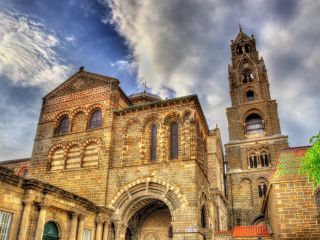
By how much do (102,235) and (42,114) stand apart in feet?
37.6

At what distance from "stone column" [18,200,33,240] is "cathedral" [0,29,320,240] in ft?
0.13

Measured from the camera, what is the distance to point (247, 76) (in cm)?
4544

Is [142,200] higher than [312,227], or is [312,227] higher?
[142,200]

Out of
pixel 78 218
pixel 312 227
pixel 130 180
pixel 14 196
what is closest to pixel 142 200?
pixel 130 180

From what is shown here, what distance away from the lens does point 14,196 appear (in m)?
11.7

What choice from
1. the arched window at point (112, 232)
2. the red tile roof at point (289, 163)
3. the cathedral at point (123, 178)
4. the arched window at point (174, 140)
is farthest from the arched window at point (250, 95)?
the arched window at point (112, 232)

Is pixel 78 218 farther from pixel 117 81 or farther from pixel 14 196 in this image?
pixel 117 81

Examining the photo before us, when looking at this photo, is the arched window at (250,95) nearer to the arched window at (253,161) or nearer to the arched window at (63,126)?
the arched window at (253,161)

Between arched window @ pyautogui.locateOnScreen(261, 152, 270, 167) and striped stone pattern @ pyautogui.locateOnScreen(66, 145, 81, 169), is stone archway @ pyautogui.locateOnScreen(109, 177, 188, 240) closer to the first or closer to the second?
striped stone pattern @ pyautogui.locateOnScreen(66, 145, 81, 169)

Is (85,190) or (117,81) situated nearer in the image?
(85,190)

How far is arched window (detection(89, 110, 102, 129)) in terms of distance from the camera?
2100 cm

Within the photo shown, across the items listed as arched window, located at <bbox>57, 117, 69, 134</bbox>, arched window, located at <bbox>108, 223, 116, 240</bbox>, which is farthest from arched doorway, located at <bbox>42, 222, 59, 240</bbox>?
arched window, located at <bbox>57, 117, 69, 134</bbox>

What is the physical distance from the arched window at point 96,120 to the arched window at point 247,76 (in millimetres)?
30343

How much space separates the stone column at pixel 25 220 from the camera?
11444mm
